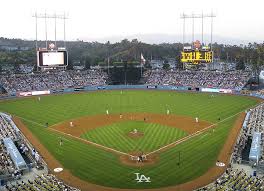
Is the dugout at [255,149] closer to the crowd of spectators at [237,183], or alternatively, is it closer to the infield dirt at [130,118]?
the infield dirt at [130,118]

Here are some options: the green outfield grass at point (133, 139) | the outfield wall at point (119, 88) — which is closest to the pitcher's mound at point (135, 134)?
the green outfield grass at point (133, 139)

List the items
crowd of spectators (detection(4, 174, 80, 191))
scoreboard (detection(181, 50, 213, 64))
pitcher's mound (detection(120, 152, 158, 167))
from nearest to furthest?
crowd of spectators (detection(4, 174, 80, 191)) → pitcher's mound (detection(120, 152, 158, 167)) → scoreboard (detection(181, 50, 213, 64))

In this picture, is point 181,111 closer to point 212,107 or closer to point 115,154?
point 212,107

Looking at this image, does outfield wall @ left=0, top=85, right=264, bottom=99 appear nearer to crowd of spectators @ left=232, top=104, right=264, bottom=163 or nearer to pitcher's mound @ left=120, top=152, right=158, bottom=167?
crowd of spectators @ left=232, top=104, right=264, bottom=163

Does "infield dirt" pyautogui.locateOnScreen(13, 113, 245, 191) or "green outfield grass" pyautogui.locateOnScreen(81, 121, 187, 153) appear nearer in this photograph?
"infield dirt" pyautogui.locateOnScreen(13, 113, 245, 191)

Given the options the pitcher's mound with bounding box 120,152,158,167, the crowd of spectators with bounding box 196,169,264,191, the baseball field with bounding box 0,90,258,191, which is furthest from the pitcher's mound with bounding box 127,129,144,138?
the crowd of spectators with bounding box 196,169,264,191

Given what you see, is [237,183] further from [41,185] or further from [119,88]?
[119,88]

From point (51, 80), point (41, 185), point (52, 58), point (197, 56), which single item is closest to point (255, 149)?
point (41, 185)
